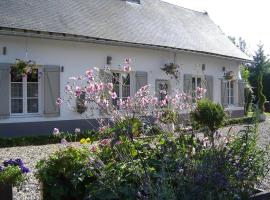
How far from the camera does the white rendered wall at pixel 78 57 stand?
11.9 metres

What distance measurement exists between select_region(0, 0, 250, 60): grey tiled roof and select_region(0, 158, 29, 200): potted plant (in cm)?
733

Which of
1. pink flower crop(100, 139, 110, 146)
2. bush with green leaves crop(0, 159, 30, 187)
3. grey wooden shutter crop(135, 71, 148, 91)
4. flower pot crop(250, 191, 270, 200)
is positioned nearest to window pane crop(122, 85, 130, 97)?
grey wooden shutter crop(135, 71, 148, 91)

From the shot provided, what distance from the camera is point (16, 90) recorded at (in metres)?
12.1

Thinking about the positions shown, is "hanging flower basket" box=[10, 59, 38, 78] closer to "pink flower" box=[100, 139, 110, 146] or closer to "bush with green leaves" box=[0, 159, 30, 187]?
"bush with green leaves" box=[0, 159, 30, 187]

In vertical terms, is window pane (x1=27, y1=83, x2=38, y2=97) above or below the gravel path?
above

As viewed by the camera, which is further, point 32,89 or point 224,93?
point 224,93

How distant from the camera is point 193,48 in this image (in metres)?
17.6

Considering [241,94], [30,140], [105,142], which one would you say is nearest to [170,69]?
[30,140]

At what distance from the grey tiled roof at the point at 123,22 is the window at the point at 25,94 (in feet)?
4.93

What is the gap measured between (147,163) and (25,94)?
8.37 meters

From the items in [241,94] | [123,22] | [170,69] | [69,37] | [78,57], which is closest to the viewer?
[69,37]

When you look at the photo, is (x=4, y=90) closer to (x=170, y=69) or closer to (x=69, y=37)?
(x=69, y=37)

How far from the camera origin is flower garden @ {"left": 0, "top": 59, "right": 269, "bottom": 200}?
3.86 m

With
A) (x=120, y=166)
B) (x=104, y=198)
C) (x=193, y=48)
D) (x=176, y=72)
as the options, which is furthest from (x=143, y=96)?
(x=193, y=48)
